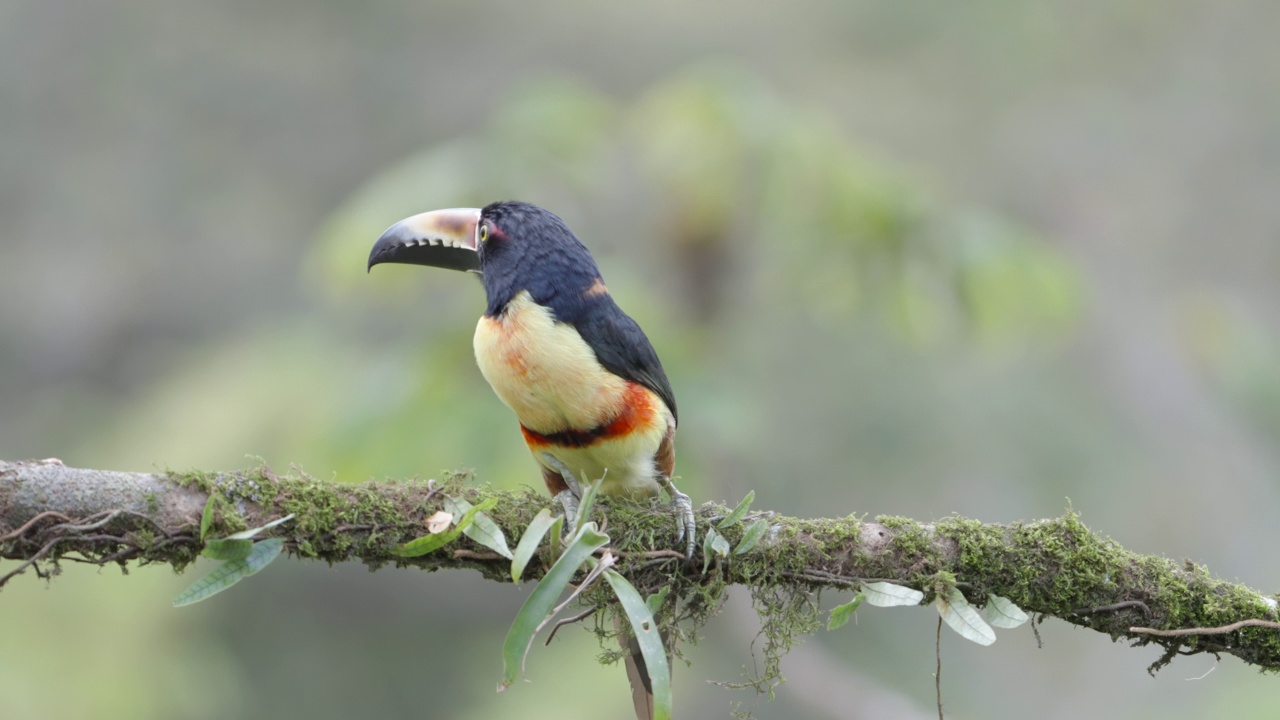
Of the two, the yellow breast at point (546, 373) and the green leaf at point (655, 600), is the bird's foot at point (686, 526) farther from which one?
the yellow breast at point (546, 373)

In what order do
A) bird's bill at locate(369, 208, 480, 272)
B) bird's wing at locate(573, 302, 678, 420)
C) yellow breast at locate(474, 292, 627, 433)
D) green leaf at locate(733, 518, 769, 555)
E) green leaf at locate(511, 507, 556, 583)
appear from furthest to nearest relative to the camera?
bird's bill at locate(369, 208, 480, 272), bird's wing at locate(573, 302, 678, 420), yellow breast at locate(474, 292, 627, 433), green leaf at locate(733, 518, 769, 555), green leaf at locate(511, 507, 556, 583)

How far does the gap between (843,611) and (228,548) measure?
1.27 metres

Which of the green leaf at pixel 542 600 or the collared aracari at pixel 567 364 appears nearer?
the green leaf at pixel 542 600

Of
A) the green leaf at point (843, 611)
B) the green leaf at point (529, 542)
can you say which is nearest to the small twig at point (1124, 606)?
the green leaf at point (843, 611)

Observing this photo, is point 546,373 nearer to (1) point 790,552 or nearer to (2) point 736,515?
(2) point 736,515

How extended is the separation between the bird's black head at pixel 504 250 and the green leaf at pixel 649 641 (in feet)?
2.96

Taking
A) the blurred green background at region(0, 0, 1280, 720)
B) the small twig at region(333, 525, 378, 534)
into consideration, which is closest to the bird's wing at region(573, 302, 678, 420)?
the small twig at region(333, 525, 378, 534)

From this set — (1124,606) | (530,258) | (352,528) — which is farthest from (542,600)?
(1124,606)

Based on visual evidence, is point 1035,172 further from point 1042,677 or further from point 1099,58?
point 1042,677

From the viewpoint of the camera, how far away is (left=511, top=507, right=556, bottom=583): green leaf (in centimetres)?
244

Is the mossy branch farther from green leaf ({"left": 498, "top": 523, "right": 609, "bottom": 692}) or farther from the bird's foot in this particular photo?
green leaf ({"left": 498, "top": 523, "right": 609, "bottom": 692})

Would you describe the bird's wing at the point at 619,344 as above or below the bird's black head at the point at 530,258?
below

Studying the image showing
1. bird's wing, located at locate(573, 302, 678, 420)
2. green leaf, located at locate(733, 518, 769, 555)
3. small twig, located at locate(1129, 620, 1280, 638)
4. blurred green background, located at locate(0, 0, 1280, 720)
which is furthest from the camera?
blurred green background, located at locate(0, 0, 1280, 720)

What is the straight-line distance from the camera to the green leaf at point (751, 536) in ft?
8.78
